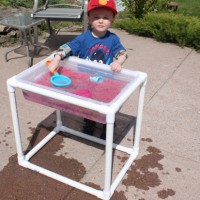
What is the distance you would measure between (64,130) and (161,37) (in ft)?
9.36

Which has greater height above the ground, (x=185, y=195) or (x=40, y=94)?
(x=40, y=94)

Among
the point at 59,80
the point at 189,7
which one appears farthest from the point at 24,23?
the point at 189,7

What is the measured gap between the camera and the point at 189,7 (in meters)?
7.45

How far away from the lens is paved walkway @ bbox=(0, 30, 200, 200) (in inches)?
91.6

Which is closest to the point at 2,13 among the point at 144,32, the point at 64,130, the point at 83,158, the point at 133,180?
the point at 144,32

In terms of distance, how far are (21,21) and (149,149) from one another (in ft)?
8.44

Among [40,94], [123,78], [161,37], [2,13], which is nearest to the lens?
[40,94]

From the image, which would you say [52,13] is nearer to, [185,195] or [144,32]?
[144,32]

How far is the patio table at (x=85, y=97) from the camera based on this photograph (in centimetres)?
189

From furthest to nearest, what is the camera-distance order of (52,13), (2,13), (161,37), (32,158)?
(2,13), (161,37), (52,13), (32,158)

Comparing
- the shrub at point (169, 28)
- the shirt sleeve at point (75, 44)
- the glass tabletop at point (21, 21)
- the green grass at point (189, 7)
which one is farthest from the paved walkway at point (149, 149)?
the green grass at point (189, 7)

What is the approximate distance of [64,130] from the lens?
291 cm

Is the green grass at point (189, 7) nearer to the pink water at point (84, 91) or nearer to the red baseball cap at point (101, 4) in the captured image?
the red baseball cap at point (101, 4)

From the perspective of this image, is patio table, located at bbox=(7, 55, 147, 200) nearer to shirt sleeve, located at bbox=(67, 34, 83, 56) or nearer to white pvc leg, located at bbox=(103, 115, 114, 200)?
white pvc leg, located at bbox=(103, 115, 114, 200)
